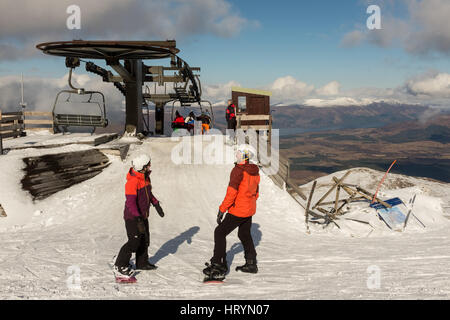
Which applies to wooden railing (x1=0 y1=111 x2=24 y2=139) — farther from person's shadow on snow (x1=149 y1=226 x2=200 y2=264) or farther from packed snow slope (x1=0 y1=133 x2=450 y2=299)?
person's shadow on snow (x1=149 y1=226 x2=200 y2=264)

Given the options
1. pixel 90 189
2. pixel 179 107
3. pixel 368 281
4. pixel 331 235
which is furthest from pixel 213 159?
pixel 368 281

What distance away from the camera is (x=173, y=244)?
7.39 meters

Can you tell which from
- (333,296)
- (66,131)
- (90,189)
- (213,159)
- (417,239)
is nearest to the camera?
(333,296)

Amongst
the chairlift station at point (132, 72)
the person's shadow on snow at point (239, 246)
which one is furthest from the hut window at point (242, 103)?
the person's shadow on snow at point (239, 246)

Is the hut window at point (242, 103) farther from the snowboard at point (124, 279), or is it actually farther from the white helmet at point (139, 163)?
the snowboard at point (124, 279)

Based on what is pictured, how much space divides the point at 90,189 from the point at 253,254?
736 centimetres

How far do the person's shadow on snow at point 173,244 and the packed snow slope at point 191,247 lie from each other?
0.12 ft

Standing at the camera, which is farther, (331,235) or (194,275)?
(331,235)

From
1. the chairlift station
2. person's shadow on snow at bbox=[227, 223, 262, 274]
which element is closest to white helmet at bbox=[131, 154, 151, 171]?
person's shadow on snow at bbox=[227, 223, 262, 274]

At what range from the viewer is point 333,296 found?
13.7 ft

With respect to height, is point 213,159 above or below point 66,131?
below

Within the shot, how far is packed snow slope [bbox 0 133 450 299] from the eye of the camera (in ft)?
14.7

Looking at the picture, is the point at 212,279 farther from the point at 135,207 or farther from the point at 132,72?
the point at 132,72

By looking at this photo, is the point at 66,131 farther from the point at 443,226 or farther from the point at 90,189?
the point at 443,226
